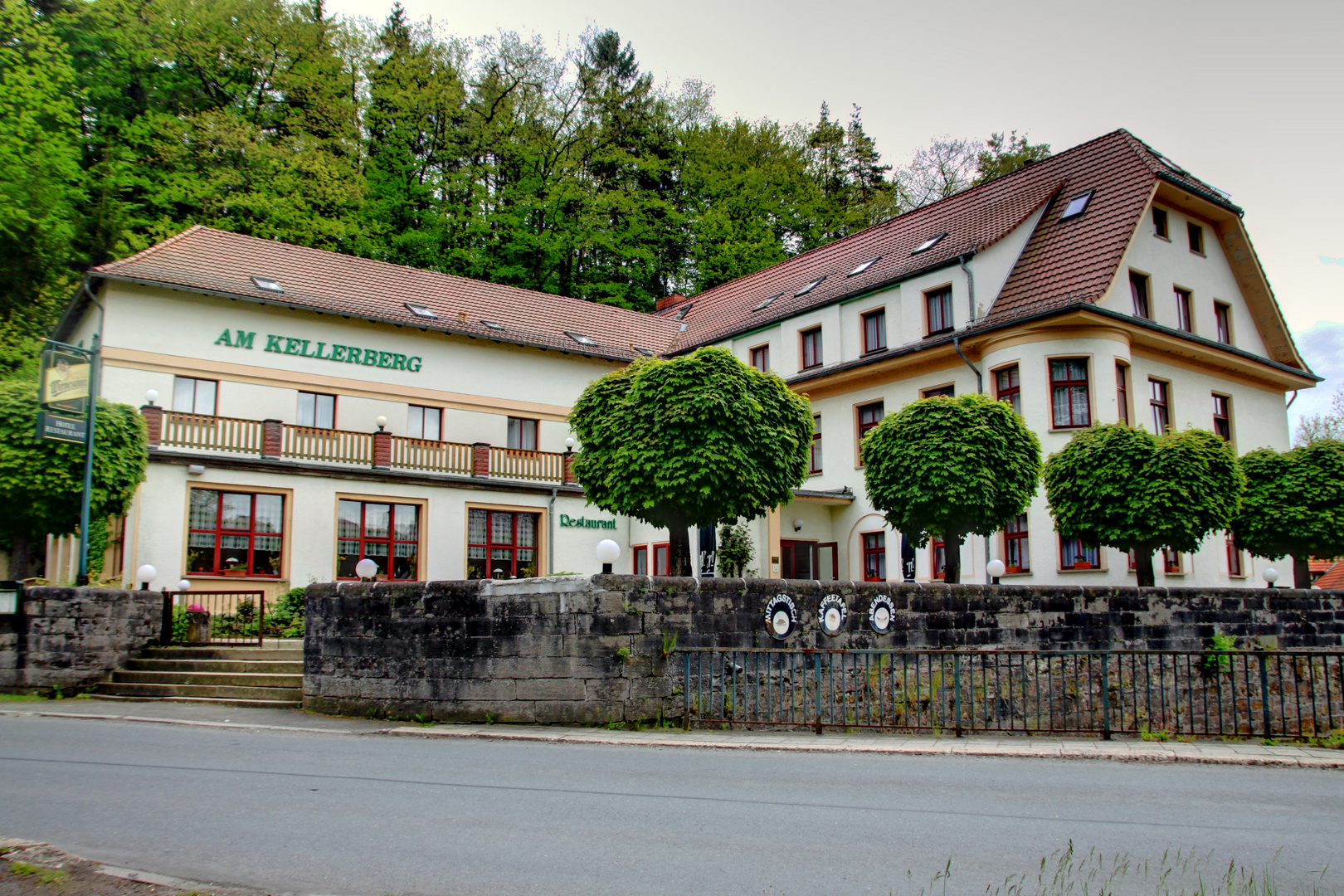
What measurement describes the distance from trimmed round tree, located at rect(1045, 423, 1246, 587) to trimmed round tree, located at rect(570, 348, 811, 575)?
599cm

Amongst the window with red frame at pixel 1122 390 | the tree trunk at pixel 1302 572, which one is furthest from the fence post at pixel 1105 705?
the tree trunk at pixel 1302 572

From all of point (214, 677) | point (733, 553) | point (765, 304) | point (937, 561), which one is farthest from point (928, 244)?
point (214, 677)

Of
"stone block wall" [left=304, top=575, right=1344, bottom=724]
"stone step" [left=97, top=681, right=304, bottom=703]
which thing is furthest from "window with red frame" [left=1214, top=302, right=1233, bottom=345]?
"stone step" [left=97, top=681, right=304, bottom=703]

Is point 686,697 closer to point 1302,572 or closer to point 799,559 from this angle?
point 799,559

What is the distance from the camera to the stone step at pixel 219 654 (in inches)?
674

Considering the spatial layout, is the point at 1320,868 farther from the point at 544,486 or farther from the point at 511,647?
the point at 544,486

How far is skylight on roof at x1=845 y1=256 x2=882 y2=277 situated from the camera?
31016 mm

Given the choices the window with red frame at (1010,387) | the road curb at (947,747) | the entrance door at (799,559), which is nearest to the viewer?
the road curb at (947,747)

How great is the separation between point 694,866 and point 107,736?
8.87 meters

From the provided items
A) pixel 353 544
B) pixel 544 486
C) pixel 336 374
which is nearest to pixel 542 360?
pixel 544 486

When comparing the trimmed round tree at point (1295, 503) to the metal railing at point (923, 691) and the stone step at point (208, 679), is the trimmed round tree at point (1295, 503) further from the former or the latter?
the stone step at point (208, 679)

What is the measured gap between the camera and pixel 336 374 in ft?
93.2

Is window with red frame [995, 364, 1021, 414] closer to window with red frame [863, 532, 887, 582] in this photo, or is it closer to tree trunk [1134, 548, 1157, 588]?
window with red frame [863, 532, 887, 582]

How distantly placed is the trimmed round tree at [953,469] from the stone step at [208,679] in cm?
1136
